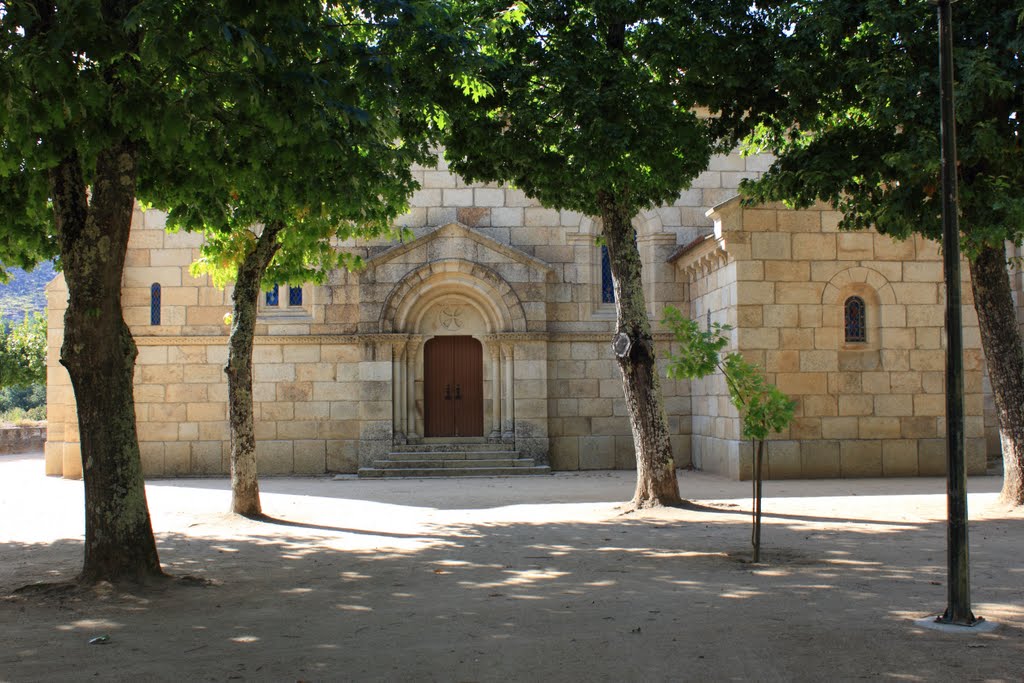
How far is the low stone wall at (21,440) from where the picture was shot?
3002 centimetres

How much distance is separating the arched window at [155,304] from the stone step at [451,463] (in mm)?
5558

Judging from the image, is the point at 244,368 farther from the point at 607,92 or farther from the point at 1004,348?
the point at 1004,348

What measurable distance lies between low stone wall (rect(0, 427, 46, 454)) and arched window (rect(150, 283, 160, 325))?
543 inches

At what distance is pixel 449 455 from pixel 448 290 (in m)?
3.50

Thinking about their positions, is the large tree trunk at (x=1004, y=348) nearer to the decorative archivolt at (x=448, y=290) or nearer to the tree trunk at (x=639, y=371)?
the tree trunk at (x=639, y=371)

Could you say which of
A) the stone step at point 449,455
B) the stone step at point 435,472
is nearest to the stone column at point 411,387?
the stone step at point 449,455

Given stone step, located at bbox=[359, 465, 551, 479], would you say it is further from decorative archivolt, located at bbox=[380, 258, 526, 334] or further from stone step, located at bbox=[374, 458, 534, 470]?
decorative archivolt, located at bbox=[380, 258, 526, 334]

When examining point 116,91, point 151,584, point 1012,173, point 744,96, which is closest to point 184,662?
point 151,584

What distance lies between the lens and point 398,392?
19.4 m

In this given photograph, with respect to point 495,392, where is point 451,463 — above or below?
below

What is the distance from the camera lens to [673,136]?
37.1 ft

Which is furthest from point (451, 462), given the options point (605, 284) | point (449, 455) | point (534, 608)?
point (534, 608)

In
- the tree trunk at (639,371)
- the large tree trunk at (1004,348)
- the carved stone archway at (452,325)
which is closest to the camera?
the large tree trunk at (1004,348)

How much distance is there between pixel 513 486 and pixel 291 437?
5.42m
